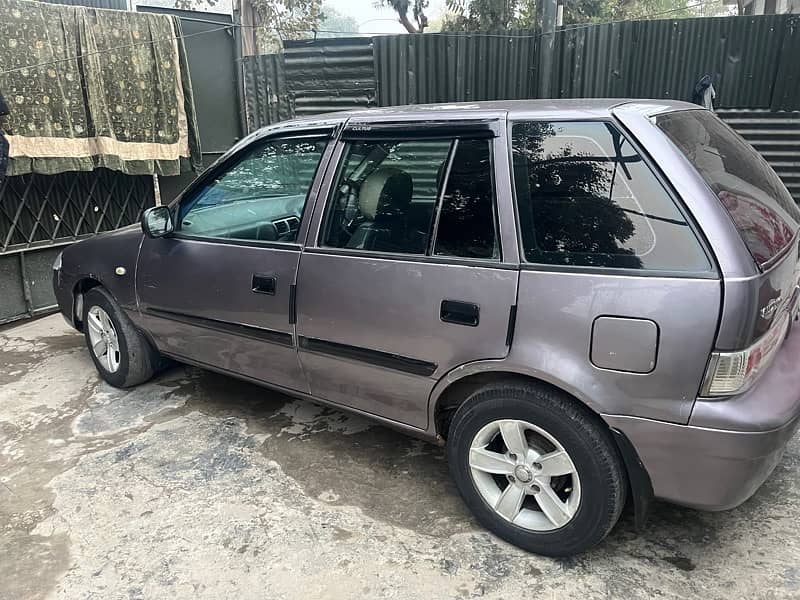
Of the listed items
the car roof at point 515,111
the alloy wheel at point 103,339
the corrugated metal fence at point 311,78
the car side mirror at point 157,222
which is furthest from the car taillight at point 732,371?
the corrugated metal fence at point 311,78

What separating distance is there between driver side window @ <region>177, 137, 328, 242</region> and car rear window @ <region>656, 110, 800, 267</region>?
164 cm

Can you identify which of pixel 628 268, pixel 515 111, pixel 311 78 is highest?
pixel 311 78

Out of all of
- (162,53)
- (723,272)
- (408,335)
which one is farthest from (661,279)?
(162,53)

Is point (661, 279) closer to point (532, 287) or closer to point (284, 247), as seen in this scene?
point (532, 287)

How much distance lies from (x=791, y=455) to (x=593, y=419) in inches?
62.2

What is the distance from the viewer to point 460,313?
245 centimetres

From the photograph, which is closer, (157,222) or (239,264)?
(239,264)

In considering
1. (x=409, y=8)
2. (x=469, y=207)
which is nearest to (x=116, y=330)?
(x=469, y=207)

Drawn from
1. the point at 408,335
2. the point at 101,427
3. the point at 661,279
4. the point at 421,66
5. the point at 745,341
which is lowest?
the point at 101,427

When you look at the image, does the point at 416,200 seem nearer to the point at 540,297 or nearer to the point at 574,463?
the point at 540,297

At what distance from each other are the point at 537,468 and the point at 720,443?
2.20ft

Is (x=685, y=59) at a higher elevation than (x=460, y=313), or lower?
higher

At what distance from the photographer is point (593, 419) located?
2.26 m

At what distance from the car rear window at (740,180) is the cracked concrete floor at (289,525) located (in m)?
1.23
